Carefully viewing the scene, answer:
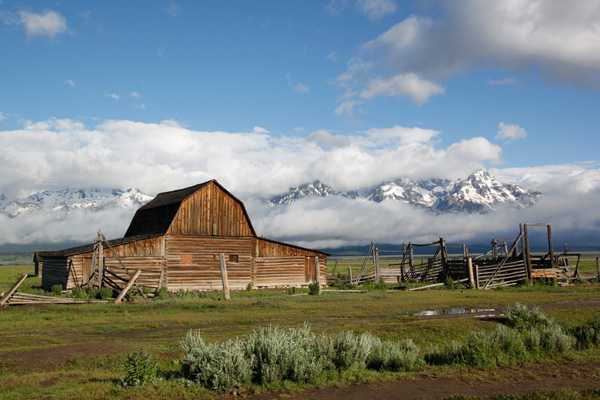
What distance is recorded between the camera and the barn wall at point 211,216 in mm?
36531

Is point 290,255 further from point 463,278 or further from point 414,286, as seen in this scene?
point 463,278

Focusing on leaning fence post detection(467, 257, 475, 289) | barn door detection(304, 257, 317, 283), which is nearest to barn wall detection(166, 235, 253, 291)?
barn door detection(304, 257, 317, 283)

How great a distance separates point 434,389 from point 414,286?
90.2 feet

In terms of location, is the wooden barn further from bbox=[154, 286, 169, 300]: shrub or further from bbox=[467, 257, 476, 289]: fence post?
bbox=[467, 257, 476, 289]: fence post

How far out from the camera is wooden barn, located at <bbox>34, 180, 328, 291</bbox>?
33344 millimetres

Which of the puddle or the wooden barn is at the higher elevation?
the wooden barn

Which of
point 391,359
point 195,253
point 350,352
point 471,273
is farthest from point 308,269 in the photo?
point 350,352

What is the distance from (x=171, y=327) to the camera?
17484mm

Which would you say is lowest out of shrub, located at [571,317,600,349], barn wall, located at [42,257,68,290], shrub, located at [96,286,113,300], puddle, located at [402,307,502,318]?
puddle, located at [402,307,502,318]

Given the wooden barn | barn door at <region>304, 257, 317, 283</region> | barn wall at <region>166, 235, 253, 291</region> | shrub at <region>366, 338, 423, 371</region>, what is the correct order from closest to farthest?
1. shrub at <region>366, 338, 423, 371</region>
2. the wooden barn
3. barn wall at <region>166, 235, 253, 291</region>
4. barn door at <region>304, 257, 317, 283</region>

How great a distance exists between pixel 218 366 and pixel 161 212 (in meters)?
31.4

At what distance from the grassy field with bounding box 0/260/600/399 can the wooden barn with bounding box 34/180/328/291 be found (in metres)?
7.21

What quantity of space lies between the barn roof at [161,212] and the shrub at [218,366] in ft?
89.7

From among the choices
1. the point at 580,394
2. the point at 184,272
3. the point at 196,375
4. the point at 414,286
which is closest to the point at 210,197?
the point at 184,272
